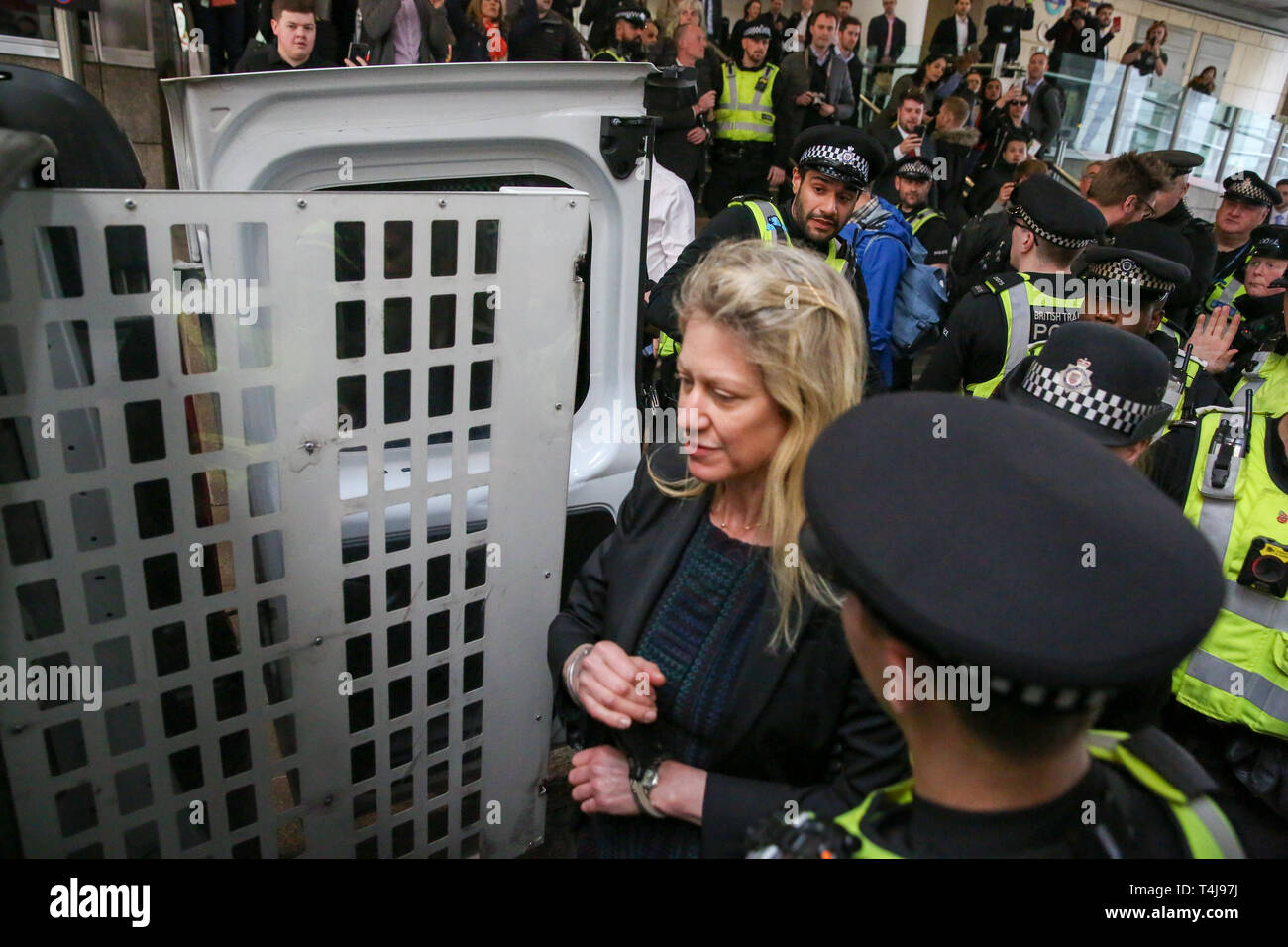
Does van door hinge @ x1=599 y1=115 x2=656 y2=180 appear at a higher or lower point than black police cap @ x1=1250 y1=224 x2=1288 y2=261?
higher

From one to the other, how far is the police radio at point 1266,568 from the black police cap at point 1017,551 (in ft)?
4.09

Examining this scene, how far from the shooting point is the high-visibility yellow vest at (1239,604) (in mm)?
1844

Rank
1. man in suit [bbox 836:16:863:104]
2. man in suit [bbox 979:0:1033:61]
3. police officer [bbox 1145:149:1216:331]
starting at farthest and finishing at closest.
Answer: man in suit [bbox 979:0:1033:61], man in suit [bbox 836:16:863:104], police officer [bbox 1145:149:1216:331]

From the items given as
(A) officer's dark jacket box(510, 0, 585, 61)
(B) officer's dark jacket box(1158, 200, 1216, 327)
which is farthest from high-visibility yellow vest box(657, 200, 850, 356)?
(A) officer's dark jacket box(510, 0, 585, 61)

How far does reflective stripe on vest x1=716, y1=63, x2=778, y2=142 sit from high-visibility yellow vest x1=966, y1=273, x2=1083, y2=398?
15.3 feet

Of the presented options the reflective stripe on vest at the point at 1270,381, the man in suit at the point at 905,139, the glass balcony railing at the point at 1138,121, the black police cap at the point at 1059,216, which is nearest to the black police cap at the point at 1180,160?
the man in suit at the point at 905,139

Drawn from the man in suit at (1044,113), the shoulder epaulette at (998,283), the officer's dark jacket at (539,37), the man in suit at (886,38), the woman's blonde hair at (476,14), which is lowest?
the shoulder epaulette at (998,283)

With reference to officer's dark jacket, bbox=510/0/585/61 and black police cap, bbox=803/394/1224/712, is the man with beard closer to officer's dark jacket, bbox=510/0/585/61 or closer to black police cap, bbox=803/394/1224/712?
officer's dark jacket, bbox=510/0/585/61

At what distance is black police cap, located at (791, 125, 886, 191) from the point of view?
121 inches

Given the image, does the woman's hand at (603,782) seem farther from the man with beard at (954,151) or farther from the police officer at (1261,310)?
the man with beard at (954,151)

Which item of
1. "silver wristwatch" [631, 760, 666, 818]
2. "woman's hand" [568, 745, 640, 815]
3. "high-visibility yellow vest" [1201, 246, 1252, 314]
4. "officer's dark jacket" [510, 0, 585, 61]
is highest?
"officer's dark jacket" [510, 0, 585, 61]

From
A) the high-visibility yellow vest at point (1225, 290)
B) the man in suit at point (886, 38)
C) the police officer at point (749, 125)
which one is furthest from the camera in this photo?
the man in suit at point (886, 38)

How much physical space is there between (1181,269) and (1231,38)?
21.4 metres

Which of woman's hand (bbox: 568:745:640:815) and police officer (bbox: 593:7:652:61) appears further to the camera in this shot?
Answer: police officer (bbox: 593:7:652:61)
